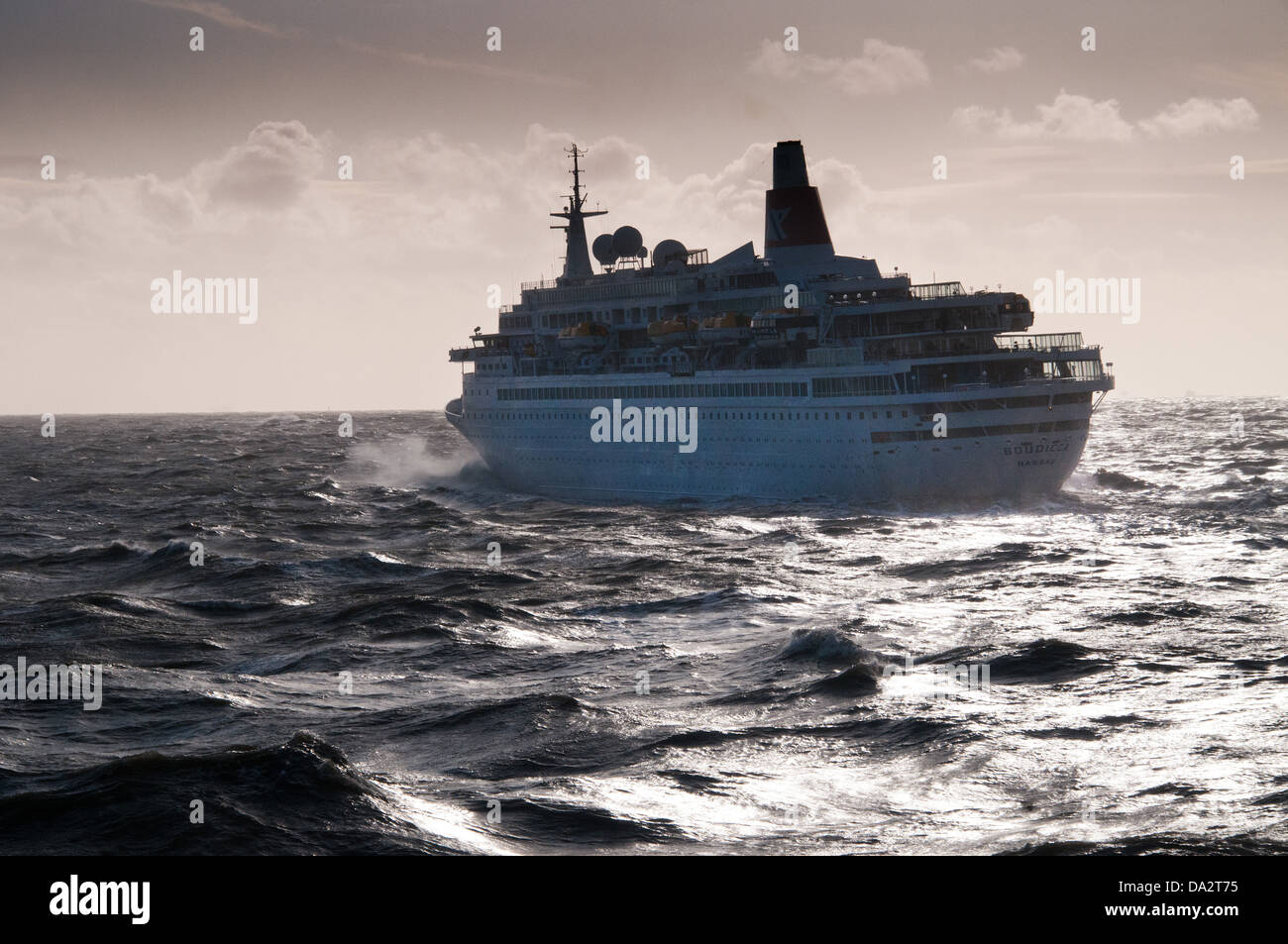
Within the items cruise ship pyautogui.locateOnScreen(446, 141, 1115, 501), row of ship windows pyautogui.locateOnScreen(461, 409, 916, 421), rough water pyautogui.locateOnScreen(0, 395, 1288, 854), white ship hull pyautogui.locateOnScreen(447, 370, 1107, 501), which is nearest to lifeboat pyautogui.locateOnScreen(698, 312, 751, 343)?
cruise ship pyautogui.locateOnScreen(446, 141, 1115, 501)

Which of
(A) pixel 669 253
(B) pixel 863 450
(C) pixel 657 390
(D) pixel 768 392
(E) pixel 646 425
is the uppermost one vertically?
(A) pixel 669 253

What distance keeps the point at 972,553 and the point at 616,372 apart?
3334 cm

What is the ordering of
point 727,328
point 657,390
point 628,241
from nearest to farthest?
point 727,328, point 657,390, point 628,241

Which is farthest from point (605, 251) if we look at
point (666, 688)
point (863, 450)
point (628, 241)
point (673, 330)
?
point (666, 688)

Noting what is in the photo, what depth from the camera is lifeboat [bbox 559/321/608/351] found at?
74438 millimetres

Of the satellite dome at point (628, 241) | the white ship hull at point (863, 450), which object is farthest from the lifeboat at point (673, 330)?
the satellite dome at point (628, 241)

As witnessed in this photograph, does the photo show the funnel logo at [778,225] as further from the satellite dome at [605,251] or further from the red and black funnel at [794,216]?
the satellite dome at [605,251]

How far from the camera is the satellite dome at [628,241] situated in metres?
78.6

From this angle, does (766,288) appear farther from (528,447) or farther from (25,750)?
(25,750)

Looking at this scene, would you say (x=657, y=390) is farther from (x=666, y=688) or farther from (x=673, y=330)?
(x=666, y=688)

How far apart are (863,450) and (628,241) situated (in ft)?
90.7

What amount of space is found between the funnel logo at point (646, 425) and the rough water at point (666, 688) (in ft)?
48.1

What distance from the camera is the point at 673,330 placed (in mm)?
69188
